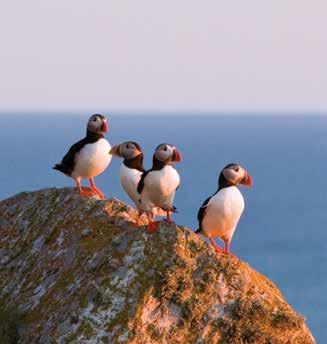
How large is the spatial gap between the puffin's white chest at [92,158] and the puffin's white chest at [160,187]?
2.20m

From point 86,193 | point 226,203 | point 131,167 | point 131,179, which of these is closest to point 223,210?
point 226,203

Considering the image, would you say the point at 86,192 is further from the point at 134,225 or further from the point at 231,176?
the point at 231,176

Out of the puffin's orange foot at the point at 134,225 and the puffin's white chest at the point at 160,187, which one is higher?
the puffin's white chest at the point at 160,187

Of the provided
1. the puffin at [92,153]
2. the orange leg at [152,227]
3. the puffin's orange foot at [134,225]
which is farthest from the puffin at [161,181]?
the puffin at [92,153]

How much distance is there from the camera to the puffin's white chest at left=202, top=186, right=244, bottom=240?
13016mm

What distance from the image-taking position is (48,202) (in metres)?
14.0

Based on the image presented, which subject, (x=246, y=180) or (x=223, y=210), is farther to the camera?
(x=246, y=180)

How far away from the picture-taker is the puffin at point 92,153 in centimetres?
1487

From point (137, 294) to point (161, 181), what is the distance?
7.70 feet

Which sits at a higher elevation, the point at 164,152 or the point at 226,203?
the point at 164,152

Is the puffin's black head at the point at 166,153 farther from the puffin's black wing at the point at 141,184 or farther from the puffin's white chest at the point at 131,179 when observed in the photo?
the puffin's white chest at the point at 131,179

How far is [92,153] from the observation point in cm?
1493

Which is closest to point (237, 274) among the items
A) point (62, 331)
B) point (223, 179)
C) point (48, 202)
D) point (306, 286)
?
point (223, 179)

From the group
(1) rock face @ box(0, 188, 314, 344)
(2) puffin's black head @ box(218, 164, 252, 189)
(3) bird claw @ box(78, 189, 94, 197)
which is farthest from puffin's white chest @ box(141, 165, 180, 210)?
(3) bird claw @ box(78, 189, 94, 197)
